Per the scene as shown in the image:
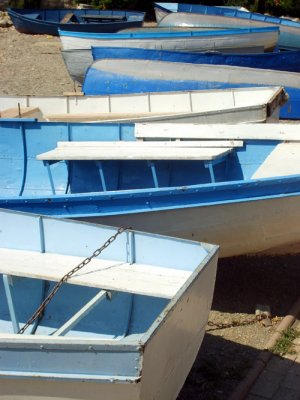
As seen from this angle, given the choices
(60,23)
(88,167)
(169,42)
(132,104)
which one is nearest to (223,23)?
(169,42)

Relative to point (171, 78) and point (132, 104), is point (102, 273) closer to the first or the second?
point (132, 104)

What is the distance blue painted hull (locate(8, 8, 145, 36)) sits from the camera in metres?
19.4

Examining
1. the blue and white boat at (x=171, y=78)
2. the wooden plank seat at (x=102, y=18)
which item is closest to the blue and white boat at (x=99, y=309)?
the blue and white boat at (x=171, y=78)

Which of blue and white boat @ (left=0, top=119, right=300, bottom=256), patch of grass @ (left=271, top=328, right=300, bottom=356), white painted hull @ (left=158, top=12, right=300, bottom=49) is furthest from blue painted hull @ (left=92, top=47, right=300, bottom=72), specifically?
patch of grass @ (left=271, top=328, right=300, bottom=356)

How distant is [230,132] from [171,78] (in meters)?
4.98

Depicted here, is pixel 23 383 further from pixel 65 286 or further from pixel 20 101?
pixel 20 101

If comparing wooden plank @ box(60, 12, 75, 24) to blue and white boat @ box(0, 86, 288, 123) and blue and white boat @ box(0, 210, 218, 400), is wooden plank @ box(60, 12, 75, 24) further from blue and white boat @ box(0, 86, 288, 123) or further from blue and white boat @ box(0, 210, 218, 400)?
blue and white boat @ box(0, 210, 218, 400)

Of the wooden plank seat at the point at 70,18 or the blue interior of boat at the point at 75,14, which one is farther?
the blue interior of boat at the point at 75,14

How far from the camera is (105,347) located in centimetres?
365

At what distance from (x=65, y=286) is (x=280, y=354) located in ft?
5.88

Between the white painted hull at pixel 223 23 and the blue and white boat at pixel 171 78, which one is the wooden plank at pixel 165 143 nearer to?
the blue and white boat at pixel 171 78

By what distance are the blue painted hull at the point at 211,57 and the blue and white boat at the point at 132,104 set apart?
4.04 meters

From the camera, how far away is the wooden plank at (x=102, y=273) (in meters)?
4.67

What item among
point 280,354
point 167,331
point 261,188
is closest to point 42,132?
point 261,188
